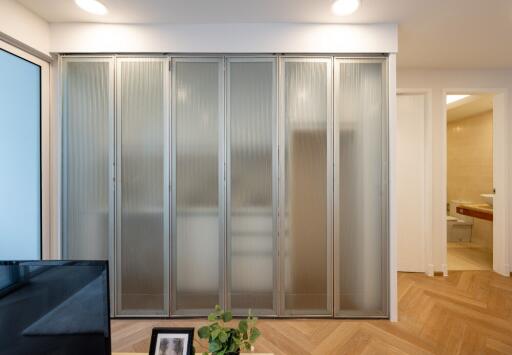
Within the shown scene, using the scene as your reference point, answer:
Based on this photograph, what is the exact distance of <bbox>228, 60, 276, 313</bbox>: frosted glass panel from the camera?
2342mm

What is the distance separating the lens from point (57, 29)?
2.32m

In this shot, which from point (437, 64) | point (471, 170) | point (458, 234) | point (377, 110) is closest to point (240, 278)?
point (377, 110)

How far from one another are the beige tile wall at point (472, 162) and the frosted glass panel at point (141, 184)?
18.6 feet

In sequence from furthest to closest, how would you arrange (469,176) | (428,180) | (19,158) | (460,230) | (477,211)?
(469,176) < (460,230) < (477,211) < (428,180) < (19,158)

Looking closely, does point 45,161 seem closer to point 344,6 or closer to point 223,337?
point 223,337

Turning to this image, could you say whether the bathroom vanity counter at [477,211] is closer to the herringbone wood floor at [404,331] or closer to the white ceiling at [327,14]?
the herringbone wood floor at [404,331]

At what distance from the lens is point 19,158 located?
2.15 meters

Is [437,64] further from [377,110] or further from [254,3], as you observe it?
[254,3]

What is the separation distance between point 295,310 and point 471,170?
16.2 ft

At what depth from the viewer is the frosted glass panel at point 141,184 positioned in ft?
7.68

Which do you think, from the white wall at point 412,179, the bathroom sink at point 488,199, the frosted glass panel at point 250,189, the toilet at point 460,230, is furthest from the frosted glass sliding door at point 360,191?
the toilet at point 460,230

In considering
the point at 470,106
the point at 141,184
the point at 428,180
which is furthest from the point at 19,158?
the point at 470,106

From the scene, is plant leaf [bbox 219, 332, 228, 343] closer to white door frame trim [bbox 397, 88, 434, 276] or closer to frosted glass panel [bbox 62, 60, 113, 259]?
frosted glass panel [bbox 62, 60, 113, 259]

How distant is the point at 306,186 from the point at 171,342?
5.41ft
